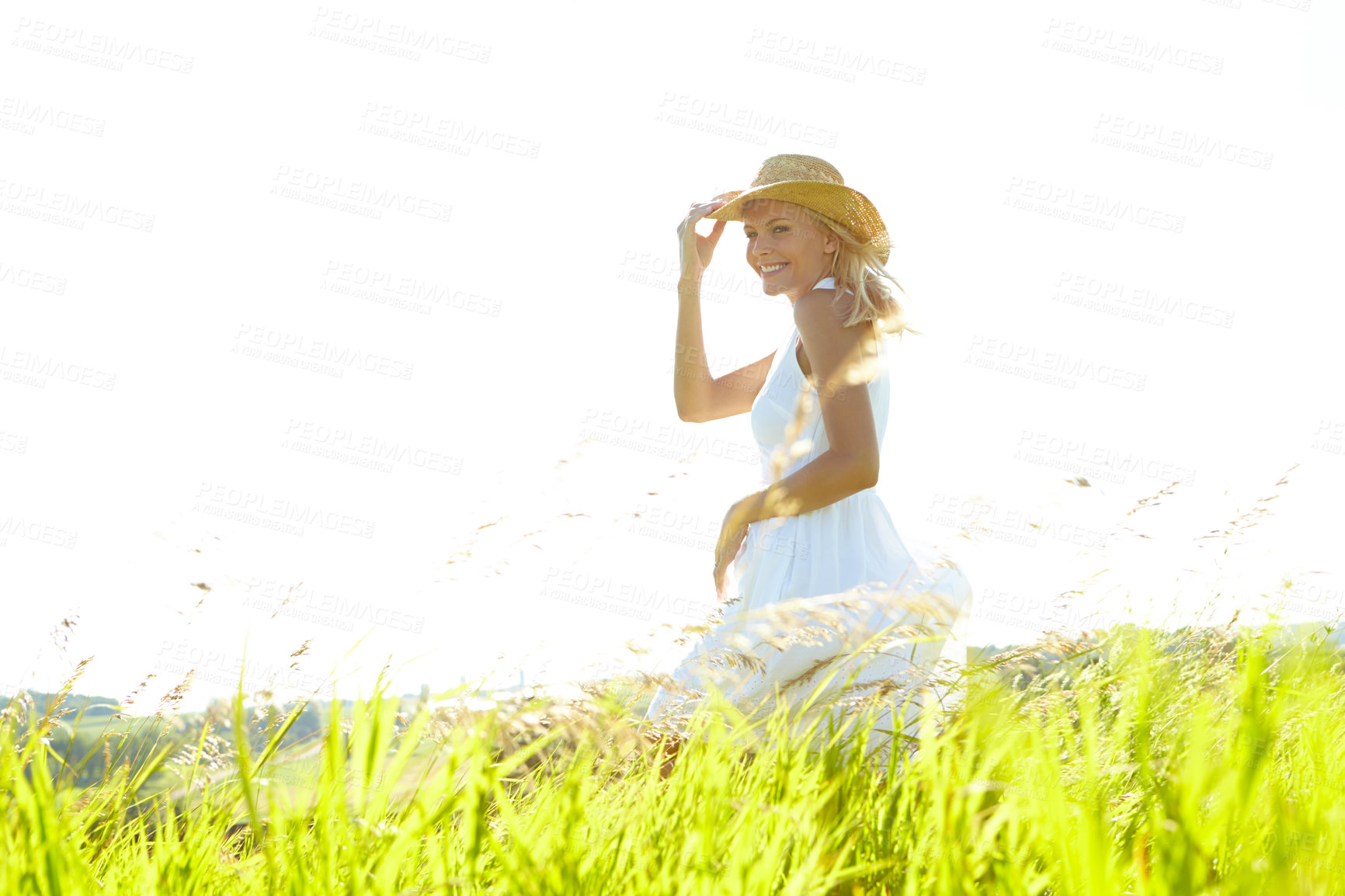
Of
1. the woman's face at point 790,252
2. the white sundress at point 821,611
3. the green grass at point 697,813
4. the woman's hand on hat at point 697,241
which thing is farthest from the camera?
the woman's hand on hat at point 697,241

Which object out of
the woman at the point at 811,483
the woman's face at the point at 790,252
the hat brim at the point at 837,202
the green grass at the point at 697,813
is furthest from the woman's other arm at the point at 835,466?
the green grass at the point at 697,813

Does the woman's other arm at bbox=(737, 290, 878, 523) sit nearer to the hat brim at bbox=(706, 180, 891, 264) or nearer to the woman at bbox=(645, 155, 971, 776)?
the woman at bbox=(645, 155, 971, 776)

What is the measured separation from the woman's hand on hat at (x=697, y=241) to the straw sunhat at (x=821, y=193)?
213 millimetres

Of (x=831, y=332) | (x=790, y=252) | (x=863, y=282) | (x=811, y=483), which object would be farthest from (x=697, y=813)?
(x=790, y=252)

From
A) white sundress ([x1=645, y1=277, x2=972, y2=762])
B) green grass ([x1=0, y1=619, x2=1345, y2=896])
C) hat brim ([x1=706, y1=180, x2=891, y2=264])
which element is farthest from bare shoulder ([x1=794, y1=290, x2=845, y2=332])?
green grass ([x1=0, y1=619, x2=1345, y2=896])

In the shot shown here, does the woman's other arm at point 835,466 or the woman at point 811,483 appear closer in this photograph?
the woman at point 811,483

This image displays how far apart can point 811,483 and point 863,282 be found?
2.69 ft

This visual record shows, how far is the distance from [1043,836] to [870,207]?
2.47 metres

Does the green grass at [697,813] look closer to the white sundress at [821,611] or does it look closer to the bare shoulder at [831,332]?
the white sundress at [821,611]

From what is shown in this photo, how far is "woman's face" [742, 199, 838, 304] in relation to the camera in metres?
3.10

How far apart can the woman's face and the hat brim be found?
5 cm

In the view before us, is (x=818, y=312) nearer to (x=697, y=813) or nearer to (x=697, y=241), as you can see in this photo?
(x=697, y=241)

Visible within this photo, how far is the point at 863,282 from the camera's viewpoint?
293 centimetres

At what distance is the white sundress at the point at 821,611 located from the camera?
1.53 meters
